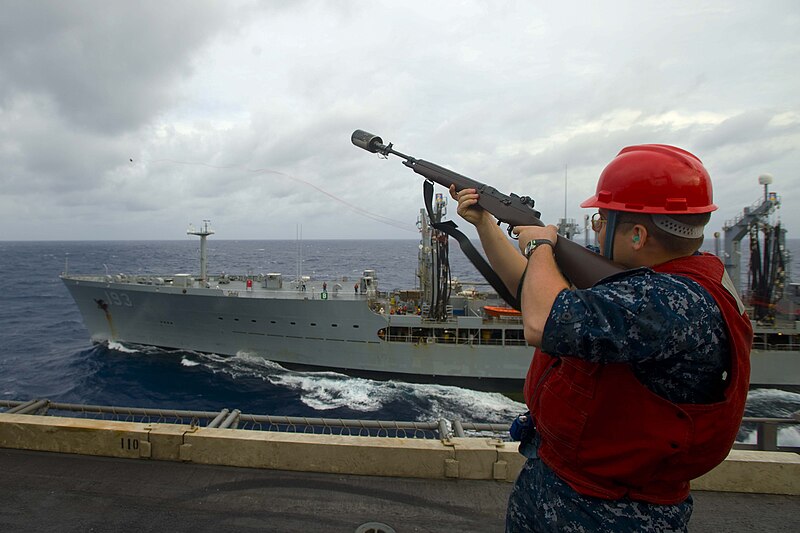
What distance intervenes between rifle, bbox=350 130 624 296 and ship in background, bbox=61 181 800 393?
15936 mm

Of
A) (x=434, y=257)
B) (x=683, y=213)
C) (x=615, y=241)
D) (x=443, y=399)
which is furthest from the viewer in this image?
(x=434, y=257)

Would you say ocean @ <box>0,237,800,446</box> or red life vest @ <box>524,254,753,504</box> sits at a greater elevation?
red life vest @ <box>524,254,753,504</box>

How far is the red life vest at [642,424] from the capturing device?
54.3 inches

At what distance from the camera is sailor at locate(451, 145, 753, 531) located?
1290mm

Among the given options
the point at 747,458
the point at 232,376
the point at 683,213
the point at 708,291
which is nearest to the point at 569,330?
the point at 708,291

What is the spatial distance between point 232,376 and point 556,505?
1987 cm

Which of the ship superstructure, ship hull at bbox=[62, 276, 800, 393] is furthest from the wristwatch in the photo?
ship hull at bbox=[62, 276, 800, 393]

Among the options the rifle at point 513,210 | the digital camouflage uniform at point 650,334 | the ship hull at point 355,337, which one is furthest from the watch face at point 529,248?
the ship hull at point 355,337

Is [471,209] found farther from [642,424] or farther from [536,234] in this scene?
[642,424]

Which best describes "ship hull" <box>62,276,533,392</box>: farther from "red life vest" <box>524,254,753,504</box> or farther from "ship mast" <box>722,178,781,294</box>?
"red life vest" <box>524,254,753,504</box>

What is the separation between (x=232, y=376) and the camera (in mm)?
19531

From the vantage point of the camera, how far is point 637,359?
130 centimetres

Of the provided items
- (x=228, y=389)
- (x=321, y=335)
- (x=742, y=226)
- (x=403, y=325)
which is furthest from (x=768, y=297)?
(x=228, y=389)

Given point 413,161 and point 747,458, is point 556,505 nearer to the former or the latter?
point 413,161
